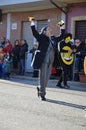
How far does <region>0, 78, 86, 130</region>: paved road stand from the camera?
824 centimetres

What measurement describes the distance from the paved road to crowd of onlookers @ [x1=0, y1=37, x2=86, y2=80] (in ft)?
9.01

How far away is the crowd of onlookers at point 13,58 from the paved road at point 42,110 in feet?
15.6

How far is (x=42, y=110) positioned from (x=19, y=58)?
10459 mm

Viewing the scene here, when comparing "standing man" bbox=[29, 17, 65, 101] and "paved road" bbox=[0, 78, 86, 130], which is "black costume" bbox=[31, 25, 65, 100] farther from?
"paved road" bbox=[0, 78, 86, 130]

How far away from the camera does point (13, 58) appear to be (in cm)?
2050

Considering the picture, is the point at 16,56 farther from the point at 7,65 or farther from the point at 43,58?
the point at 43,58

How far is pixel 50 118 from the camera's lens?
29.2 feet

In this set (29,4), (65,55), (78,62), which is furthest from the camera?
(29,4)

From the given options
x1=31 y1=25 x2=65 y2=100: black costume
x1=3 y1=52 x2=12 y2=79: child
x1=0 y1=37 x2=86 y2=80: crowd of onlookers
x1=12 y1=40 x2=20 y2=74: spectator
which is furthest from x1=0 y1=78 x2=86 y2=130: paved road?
x1=12 y1=40 x2=20 y2=74: spectator

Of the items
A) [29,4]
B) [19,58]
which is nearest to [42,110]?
[19,58]

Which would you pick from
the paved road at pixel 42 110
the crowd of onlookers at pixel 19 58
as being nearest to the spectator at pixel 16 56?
the crowd of onlookers at pixel 19 58

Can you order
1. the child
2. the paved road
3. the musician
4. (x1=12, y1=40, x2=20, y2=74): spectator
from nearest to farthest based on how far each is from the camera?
1. the paved road
2. the musician
3. the child
4. (x1=12, y1=40, x2=20, y2=74): spectator

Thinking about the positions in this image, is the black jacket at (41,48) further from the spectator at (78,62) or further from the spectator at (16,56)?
the spectator at (16,56)

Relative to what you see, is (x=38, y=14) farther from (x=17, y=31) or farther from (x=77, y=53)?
(x=77, y=53)
